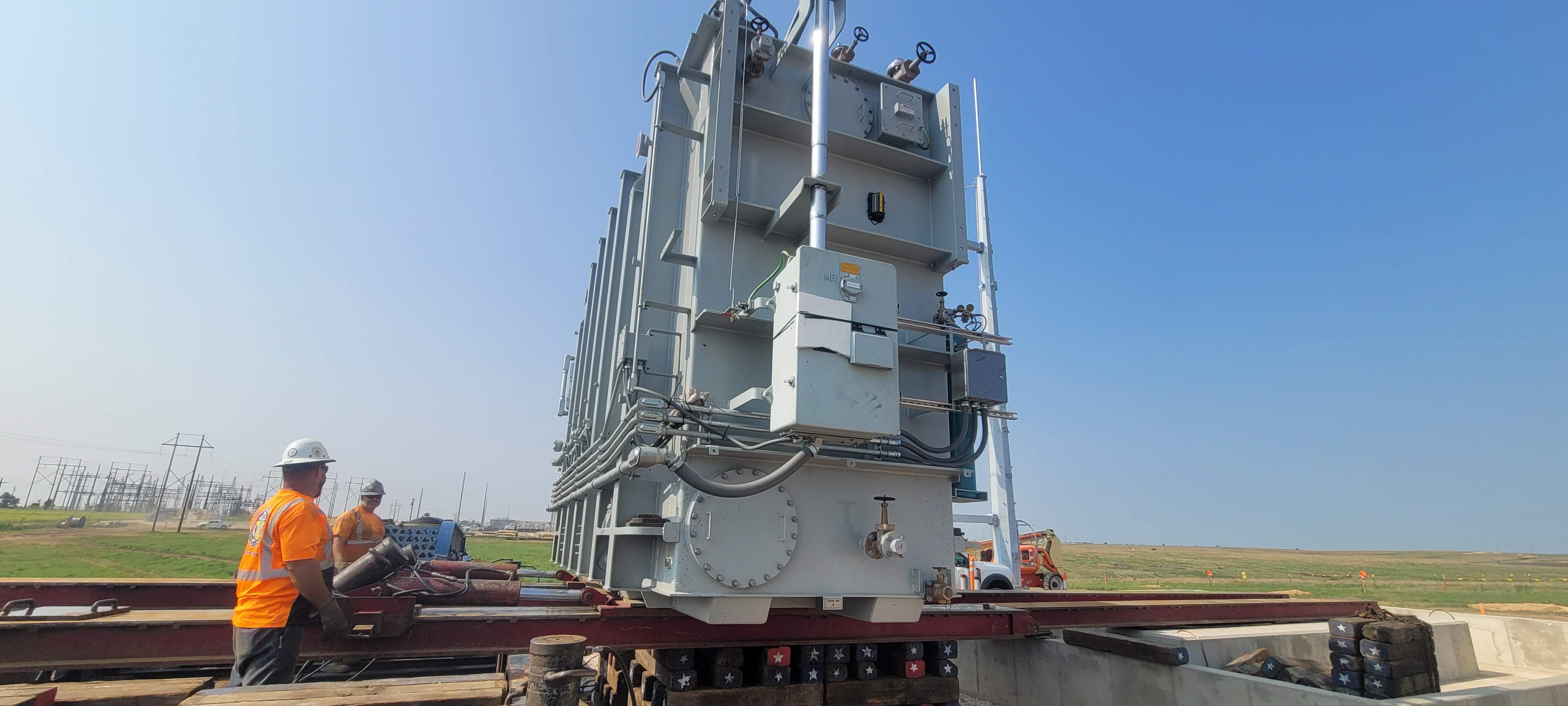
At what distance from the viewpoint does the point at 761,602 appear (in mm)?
4270

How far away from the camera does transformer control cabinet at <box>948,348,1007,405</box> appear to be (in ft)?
16.8

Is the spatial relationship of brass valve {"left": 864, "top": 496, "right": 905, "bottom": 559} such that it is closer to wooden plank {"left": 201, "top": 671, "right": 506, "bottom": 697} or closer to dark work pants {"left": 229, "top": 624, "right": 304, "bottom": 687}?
wooden plank {"left": 201, "top": 671, "right": 506, "bottom": 697}

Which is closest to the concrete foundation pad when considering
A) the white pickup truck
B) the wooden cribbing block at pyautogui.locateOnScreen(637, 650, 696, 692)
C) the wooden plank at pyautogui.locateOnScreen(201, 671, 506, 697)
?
the wooden cribbing block at pyautogui.locateOnScreen(637, 650, 696, 692)

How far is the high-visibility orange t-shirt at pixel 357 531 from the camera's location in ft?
21.2

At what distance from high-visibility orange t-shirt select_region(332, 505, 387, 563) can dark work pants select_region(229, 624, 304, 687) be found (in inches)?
112

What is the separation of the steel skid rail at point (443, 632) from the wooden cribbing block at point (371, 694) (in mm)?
1672

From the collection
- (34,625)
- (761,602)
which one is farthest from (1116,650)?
(34,625)

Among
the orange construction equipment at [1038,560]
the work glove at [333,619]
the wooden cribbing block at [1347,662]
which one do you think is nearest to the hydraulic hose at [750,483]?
the work glove at [333,619]

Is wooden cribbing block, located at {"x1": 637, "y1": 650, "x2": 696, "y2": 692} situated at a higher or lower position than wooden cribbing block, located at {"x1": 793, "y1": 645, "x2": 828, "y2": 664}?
lower

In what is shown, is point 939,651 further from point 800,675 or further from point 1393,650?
point 1393,650

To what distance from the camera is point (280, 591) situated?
12.3 feet

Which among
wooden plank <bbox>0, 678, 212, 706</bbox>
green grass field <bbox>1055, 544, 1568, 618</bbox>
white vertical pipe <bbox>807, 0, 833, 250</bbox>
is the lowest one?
green grass field <bbox>1055, 544, 1568, 618</bbox>

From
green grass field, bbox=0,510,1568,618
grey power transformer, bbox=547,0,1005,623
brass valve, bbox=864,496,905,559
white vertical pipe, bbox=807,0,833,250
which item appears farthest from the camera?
green grass field, bbox=0,510,1568,618

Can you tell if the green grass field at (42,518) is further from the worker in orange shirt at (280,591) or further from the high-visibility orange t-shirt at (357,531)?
the worker in orange shirt at (280,591)
